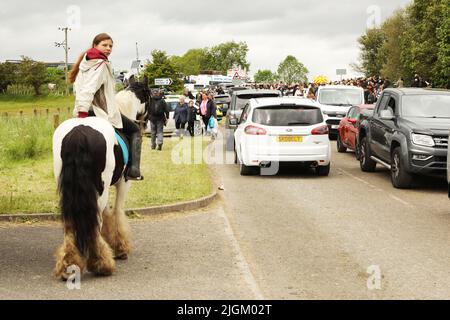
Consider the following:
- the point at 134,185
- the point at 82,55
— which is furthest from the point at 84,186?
the point at 134,185

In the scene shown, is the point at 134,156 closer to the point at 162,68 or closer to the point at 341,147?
the point at 341,147

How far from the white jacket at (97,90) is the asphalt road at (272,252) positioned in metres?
1.64

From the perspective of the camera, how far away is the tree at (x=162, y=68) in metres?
104

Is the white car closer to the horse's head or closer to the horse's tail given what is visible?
the horse's head

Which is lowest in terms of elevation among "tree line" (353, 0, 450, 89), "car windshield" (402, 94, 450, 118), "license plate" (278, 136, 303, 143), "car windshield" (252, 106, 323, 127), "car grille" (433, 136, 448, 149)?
"license plate" (278, 136, 303, 143)

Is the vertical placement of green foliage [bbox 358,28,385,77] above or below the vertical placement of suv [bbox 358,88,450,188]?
above

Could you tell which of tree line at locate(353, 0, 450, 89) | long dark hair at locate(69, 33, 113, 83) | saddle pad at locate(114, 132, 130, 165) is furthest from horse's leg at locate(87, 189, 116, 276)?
tree line at locate(353, 0, 450, 89)

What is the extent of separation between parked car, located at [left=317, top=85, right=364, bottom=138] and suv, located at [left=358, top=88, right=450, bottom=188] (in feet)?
34.5

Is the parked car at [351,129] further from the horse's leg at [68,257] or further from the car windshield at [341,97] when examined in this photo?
the horse's leg at [68,257]

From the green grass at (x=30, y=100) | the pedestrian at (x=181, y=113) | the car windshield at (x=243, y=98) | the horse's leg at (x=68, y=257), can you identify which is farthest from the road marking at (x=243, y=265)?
the green grass at (x=30, y=100)

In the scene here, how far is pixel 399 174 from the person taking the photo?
15.5 meters

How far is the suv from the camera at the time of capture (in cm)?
1498

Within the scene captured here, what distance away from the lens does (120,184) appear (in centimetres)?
879

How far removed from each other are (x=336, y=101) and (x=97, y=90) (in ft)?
74.3
